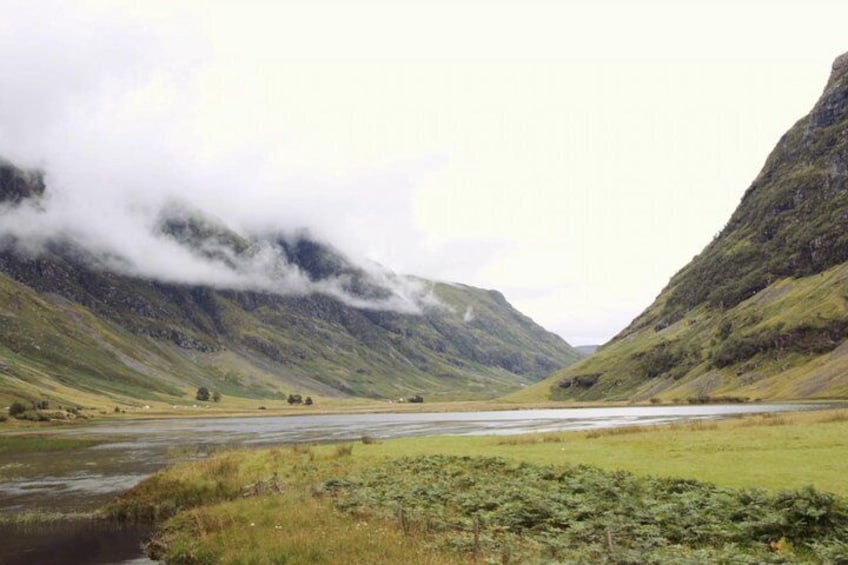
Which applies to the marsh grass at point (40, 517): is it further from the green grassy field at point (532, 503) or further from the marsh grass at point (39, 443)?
the marsh grass at point (39, 443)

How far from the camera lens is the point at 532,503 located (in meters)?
30.7

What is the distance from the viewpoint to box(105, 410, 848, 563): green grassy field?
23.5 meters

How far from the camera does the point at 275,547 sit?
94.4 feet

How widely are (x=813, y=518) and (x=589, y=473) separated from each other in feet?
46.2

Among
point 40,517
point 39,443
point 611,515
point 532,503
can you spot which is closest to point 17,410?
point 39,443

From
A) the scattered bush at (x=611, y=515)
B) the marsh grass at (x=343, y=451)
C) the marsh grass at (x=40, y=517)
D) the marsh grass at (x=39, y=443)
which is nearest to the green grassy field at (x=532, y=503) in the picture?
the scattered bush at (x=611, y=515)

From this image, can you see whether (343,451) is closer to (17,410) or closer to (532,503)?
(532,503)

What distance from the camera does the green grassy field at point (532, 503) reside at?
23.5 meters

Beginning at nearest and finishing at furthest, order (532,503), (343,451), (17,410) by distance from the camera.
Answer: (532,503), (343,451), (17,410)

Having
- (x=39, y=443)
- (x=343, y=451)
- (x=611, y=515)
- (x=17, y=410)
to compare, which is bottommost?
(x=611, y=515)

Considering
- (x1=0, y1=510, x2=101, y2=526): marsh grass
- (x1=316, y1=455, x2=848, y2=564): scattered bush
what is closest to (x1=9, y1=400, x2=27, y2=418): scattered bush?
(x1=0, y1=510, x2=101, y2=526): marsh grass

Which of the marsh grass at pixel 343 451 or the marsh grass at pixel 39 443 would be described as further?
the marsh grass at pixel 39 443

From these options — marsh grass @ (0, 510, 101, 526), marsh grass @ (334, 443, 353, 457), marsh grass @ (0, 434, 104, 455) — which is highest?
marsh grass @ (0, 434, 104, 455)

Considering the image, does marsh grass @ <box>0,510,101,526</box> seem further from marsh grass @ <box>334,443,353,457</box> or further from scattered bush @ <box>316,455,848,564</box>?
marsh grass @ <box>334,443,353,457</box>
